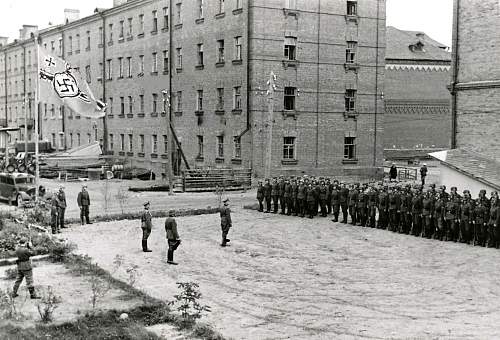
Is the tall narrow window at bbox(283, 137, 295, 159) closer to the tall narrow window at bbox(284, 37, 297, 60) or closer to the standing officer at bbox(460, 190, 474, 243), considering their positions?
the tall narrow window at bbox(284, 37, 297, 60)

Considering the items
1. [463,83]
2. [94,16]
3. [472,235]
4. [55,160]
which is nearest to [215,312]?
[472,235]

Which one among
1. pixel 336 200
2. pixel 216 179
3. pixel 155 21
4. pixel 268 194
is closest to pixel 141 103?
pixel 155 21

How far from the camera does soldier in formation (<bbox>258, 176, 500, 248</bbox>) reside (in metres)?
19.0

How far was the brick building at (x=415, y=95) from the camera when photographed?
52.2 metres

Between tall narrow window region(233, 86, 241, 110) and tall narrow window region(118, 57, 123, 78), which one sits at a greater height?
tall narrow window region(118, 57, 123, 78)

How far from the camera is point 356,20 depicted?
38.2 metres

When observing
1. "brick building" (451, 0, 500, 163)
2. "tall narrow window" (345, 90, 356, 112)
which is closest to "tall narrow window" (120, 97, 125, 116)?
"tall narrow window" (345, 90, 356, 112)

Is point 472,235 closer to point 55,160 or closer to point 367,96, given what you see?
point 367,96

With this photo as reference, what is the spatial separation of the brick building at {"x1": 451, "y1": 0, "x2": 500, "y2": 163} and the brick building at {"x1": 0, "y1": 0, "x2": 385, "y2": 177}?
10873mm

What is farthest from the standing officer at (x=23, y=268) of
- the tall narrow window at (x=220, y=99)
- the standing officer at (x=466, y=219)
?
the tall narrow window at (x=220, y=99)

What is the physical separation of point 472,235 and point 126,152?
34864 mm

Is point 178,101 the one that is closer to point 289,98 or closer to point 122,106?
point 289,98

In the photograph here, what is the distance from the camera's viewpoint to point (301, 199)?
2514 centimetres

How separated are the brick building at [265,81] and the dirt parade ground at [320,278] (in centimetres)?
1370
